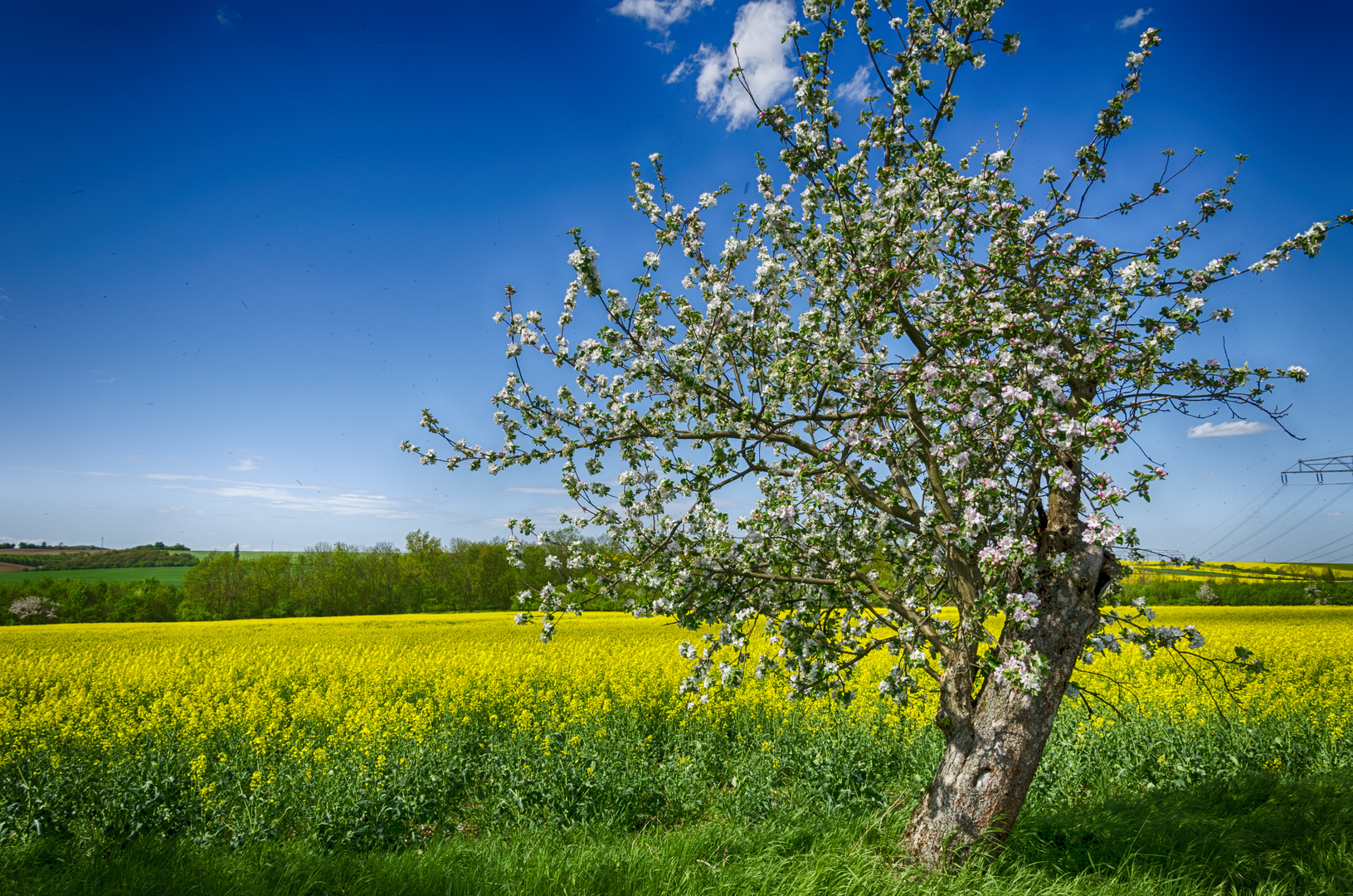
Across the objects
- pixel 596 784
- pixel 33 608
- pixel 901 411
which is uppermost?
pixel 901 411

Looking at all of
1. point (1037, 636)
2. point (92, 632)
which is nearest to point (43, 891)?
point (1037, 636)

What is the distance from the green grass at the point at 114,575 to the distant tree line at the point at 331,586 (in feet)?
11.0

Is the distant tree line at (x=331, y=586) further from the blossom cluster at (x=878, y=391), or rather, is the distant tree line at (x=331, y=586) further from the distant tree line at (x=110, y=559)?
the blossom cluster at (x=878, y=391)

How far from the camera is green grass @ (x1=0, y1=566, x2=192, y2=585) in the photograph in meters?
44.2

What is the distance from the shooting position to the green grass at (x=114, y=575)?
44.2 metres

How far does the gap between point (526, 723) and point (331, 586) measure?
1609 inches

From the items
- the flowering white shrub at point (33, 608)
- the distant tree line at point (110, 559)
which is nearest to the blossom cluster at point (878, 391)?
the flowering white shrub at point (33, 608)

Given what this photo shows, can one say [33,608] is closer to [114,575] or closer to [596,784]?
[114,575]

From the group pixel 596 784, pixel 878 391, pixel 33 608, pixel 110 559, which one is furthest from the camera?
pixel 110 559

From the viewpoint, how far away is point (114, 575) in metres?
61.8

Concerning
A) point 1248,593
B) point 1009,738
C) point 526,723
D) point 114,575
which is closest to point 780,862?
point 1009,738

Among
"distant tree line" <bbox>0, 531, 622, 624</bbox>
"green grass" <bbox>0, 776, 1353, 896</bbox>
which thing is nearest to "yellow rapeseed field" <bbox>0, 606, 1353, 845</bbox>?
"green grass" <bbox>0, 776, 1353, 896</bbox>

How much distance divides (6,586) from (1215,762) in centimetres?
5894

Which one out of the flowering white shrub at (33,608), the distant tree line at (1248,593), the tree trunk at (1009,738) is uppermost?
the tree trunk at (1009,738)
